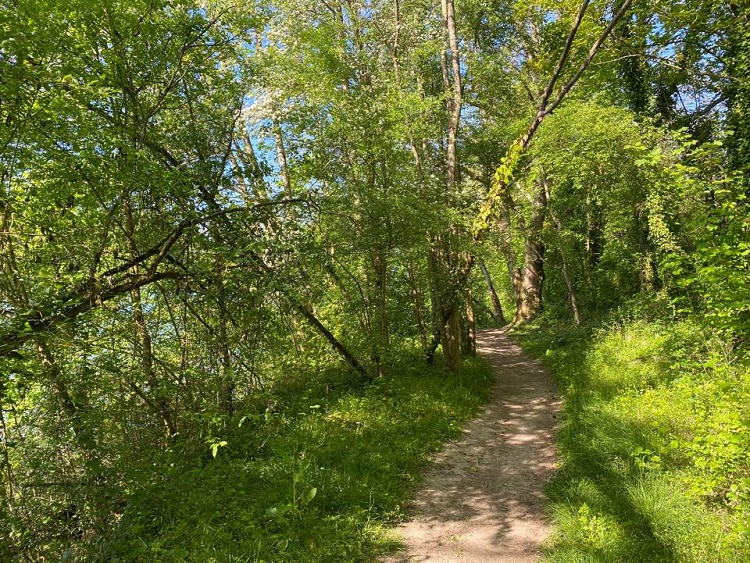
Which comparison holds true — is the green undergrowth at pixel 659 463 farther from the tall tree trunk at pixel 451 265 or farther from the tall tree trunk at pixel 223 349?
the tall tree trunk at pixel 223 349

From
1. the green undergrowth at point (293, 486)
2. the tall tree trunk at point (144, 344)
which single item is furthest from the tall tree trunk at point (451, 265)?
the tall tree trunk at point (144, 344)

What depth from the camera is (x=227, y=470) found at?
541cm

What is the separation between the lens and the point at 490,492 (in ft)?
17.8

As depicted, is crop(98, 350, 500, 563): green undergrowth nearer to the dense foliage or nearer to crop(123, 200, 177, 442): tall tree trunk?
the dense foliage

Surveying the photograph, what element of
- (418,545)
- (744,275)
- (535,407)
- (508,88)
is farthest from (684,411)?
(508,88)

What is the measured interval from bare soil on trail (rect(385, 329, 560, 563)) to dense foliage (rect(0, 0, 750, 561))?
0.39 m

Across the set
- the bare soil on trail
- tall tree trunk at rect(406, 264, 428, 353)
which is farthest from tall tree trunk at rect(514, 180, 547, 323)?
the bare soil on trail

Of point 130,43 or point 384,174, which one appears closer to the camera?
point 130,43

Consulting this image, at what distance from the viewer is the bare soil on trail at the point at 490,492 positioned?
13.9 ft

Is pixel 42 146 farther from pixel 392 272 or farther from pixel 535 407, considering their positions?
pixel 535 407

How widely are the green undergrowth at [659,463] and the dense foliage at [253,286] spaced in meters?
0.06

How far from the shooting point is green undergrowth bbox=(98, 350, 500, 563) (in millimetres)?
4117

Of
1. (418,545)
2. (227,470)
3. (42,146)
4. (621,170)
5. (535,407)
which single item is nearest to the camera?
(42,146)

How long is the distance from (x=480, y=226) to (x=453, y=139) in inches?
107
